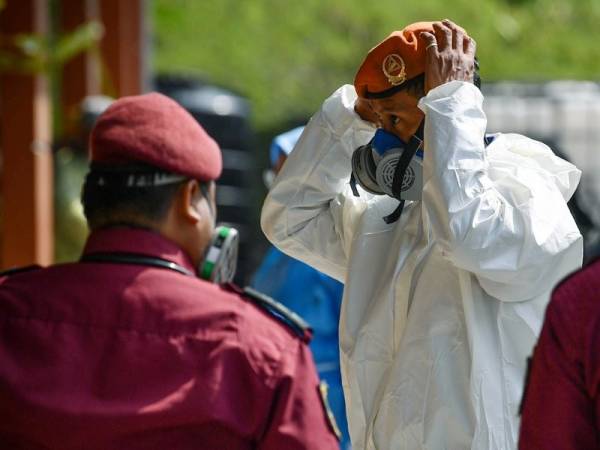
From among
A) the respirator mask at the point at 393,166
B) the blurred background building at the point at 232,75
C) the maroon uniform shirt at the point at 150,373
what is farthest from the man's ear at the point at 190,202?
the blurred background building at the point at 232,75

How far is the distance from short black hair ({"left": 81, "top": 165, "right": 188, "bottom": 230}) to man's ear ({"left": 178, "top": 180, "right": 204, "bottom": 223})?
0.06 ft

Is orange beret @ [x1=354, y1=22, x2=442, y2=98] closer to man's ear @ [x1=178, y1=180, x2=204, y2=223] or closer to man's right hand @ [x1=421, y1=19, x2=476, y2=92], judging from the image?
man's right hand @ [x1=421, y1=19, x2=476, y2=92]

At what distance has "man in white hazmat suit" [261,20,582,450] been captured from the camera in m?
2.96

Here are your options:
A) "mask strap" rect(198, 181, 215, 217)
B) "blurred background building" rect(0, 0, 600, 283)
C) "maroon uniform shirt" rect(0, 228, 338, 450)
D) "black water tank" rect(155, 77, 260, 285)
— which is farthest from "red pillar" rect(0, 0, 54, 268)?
"maroon uniform shirt" rect(0, 228, 338, 450)

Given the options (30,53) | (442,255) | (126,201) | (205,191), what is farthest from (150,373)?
(30,53)

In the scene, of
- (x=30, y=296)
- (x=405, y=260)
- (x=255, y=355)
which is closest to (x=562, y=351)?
(x=255, y=355)

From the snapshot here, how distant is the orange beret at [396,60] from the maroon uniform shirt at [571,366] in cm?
87

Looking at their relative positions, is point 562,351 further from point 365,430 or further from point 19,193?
point 19,193

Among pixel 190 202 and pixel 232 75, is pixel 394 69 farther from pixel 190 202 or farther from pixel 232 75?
pixel 232 75

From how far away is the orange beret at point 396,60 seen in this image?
315 centimetres

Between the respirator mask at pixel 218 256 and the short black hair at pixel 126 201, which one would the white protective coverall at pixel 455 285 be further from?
the short black hair at pixel 126 201

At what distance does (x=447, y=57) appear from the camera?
309cm

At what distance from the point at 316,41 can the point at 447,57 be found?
33.6 ft

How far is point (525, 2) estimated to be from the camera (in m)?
14.5
